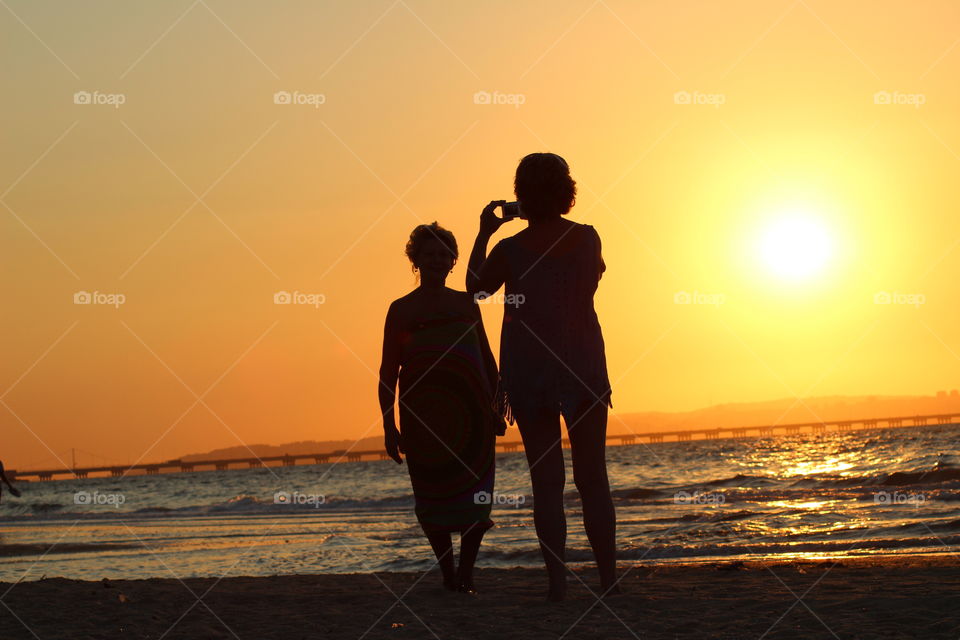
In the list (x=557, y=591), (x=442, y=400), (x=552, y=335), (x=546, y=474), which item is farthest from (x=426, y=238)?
(x=557, y=591)

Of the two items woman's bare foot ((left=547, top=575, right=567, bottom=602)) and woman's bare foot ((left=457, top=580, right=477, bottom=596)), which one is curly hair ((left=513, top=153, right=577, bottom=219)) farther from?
woman's bare foot ((left=457, top=580, right=477, bottom=596))

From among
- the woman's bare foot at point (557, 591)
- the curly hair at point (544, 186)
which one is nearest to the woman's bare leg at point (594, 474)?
the woman's bare foot at point (557, 591)

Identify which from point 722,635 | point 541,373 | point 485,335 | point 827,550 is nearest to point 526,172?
point 541,373

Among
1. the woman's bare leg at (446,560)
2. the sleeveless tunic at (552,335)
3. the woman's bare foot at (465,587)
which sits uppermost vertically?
the sleeveless tunic at (552,335)

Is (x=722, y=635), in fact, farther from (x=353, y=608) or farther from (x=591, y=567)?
(x=591, y=567)

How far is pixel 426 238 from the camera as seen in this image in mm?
4723

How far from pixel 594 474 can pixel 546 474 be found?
20 centimetres

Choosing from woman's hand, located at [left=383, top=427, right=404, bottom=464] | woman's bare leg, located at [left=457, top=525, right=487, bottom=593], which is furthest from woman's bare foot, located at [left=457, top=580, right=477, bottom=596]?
woman's hand, located at [left=383, top=427, right=404, bottom=464]

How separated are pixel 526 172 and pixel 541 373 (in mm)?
833

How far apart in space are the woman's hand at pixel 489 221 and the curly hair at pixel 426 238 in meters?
0.85

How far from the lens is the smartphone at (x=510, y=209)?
394 centimetres

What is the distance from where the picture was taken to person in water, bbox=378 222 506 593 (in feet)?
15.0

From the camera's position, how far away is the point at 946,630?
10.7 feet

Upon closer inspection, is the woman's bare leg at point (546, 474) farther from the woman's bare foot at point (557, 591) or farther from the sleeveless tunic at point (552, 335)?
the woman's bare foot at point (557, 591)
